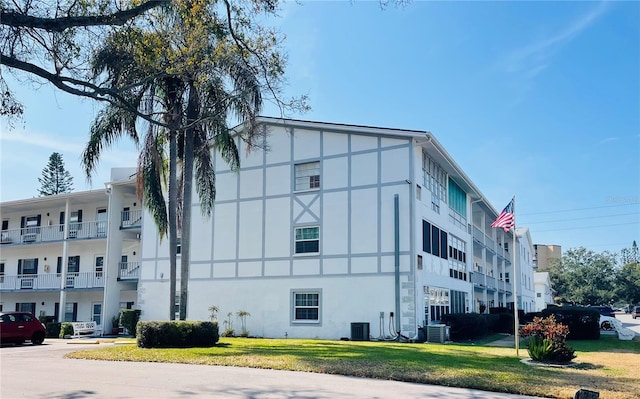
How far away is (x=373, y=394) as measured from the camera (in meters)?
10.2

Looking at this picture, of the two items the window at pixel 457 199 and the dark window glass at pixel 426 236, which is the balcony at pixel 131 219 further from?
the window at pixel 457 199

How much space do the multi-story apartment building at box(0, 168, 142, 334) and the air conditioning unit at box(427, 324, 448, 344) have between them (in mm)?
16659

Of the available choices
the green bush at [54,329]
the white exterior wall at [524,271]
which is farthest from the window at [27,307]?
the white exterior wall at [524,271]

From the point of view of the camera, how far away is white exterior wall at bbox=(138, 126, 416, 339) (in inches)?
973

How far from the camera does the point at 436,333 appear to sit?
23938 millimetres

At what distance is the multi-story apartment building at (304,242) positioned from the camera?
80.8 feet

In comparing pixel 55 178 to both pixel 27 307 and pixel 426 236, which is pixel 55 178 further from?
pixel 426 236

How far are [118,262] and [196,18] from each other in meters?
22.9

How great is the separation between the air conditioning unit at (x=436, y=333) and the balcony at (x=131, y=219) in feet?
56.7

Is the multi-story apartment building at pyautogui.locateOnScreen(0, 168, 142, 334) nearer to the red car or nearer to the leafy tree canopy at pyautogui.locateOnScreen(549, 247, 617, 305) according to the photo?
the red car

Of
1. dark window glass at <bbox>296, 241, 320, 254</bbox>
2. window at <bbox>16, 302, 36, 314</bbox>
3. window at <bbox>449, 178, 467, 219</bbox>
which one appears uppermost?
window at <bbox>449, 178, 467, 219</bbox>

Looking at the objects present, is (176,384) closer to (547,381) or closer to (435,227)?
(547,381)

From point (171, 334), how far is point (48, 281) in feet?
63.2

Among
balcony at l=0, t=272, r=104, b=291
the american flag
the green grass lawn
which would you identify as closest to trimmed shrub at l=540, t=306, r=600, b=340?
the green grass lawn
